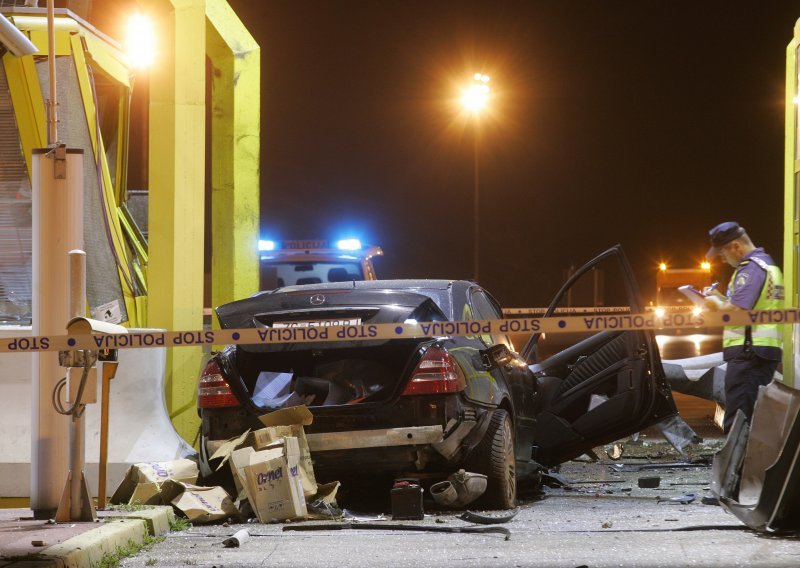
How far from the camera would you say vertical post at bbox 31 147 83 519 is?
651 cm

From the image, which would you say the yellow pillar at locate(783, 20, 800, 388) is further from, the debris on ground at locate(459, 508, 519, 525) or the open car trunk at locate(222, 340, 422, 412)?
the open car trunk at locate(222, 340, 422, 412)

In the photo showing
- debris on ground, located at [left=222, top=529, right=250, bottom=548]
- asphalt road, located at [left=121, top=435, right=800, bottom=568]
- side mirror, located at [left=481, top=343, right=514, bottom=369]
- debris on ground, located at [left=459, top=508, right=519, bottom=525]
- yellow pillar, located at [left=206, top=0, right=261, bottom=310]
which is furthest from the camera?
yellow pillar, located at [left=206, top=0, right=261, bottom=310]

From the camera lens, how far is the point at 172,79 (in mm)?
9430

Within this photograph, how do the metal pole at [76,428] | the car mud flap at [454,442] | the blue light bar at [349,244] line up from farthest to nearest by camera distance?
the blue light bar at [349,244]
the car mud flap at [454,442]
the metal pole at [76,428]

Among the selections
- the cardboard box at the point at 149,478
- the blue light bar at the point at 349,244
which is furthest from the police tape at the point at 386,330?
the blue light bar at the point at 349,244

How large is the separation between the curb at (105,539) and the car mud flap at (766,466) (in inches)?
119

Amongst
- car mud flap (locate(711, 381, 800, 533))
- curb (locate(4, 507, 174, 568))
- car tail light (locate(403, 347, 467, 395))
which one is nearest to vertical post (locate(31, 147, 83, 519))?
curb (locate(4, 507, 174, 568))

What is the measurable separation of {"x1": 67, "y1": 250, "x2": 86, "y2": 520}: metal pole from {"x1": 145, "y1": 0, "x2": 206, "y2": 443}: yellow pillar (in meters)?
2.58

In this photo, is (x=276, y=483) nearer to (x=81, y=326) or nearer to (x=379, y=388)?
(x=379, y=388)

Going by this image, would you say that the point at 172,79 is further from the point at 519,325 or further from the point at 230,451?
the point at 519,325

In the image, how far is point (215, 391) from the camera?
718cm

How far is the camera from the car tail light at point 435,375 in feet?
Result: 22.8

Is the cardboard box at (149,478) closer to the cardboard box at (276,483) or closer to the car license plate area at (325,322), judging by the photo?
the cardboard box at (276,483)

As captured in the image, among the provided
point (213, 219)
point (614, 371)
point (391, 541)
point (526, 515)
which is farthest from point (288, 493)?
point (213, 219)
